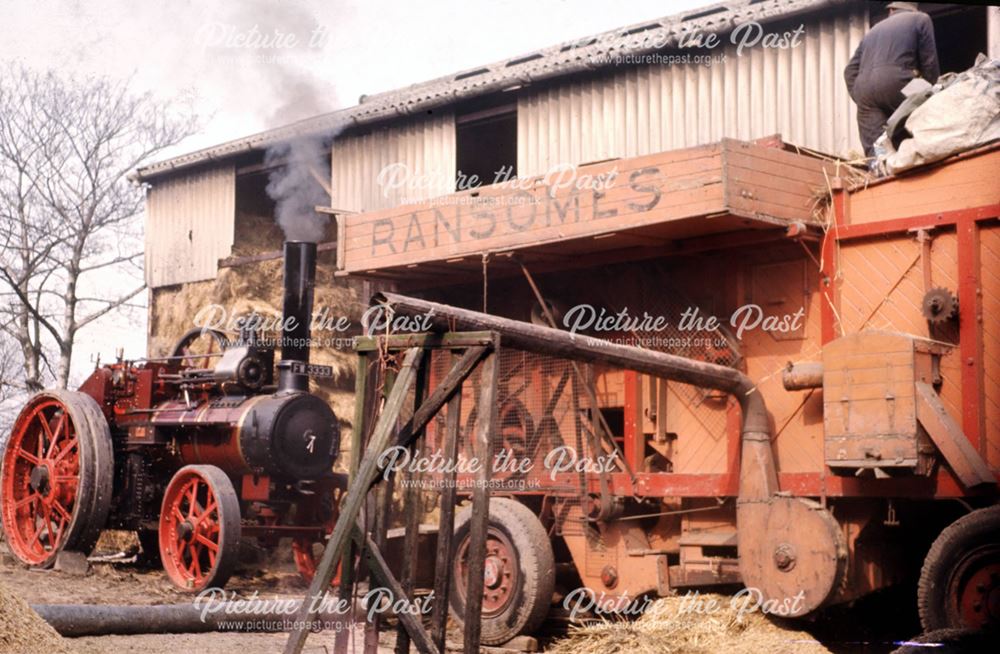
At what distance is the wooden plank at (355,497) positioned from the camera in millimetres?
7223

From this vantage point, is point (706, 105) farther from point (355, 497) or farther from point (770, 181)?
point (355, 497)

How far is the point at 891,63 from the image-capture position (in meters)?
10.3

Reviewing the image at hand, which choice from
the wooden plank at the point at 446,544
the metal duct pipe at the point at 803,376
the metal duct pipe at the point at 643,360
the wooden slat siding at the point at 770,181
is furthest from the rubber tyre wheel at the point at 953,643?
the wooden slat siding at the point at 770,181

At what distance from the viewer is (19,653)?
633 cm

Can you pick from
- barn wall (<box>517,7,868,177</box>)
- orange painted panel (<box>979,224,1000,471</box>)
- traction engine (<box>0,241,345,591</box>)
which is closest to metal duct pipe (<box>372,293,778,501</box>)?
orange painted panel (<box>979,224,1000,471</box>)

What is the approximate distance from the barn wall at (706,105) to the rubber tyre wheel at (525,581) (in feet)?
15.6

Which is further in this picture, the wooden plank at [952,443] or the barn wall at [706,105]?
the barn wall at [706,105]

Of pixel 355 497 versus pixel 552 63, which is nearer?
pixel 355 497

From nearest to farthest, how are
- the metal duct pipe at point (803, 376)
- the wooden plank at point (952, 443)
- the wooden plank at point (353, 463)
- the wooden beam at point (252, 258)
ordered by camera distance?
the wooden plank at point (353, 463) → the wooden plank at point (952, 443) → the metal duct pipe at point (803, 376) → the wooden beam at point (252, 258)

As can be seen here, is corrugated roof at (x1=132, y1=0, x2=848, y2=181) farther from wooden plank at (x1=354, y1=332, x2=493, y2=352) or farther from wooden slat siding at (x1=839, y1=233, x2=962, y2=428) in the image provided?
wooden plank at (x1=354, y1=332, x2=493, y2=352)

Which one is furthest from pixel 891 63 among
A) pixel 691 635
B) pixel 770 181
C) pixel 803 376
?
pixel 691 635

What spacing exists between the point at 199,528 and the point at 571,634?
16.7ft

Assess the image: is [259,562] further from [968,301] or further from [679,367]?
[968,301]

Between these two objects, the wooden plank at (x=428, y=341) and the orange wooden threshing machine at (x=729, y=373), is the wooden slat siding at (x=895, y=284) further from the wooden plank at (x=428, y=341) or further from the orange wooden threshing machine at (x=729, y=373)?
the wooden plank at (x=428, y=341)
